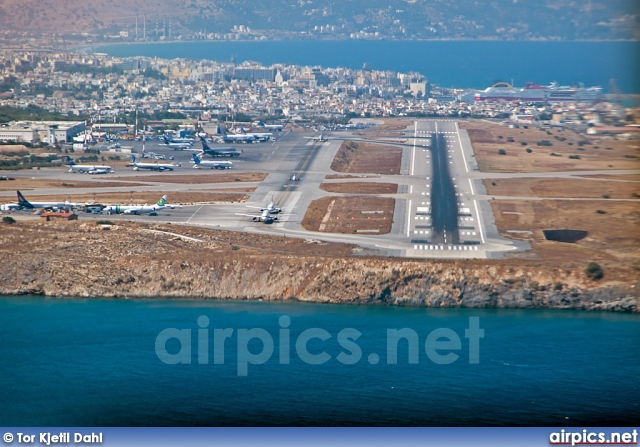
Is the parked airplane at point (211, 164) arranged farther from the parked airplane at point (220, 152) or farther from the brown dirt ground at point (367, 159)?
the brown dirt ground at point (367, 159)

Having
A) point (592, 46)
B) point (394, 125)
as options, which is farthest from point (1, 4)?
point (592, 46)

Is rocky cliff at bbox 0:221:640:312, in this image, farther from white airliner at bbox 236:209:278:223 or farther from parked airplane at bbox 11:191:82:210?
parked airplane at bbox 11:191:82:210

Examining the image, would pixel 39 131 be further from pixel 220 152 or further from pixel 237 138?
pixel 237 138

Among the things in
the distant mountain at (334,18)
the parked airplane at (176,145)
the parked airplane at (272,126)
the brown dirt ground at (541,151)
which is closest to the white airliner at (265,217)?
the brown dirt ground at (541,151)

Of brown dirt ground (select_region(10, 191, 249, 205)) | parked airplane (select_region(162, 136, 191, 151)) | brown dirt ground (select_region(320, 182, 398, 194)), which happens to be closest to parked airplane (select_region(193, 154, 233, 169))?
parked airplane (select_region(162, 136, 191, 151))

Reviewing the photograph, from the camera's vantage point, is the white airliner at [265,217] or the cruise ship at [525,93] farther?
the cruise ship at [525,93]
